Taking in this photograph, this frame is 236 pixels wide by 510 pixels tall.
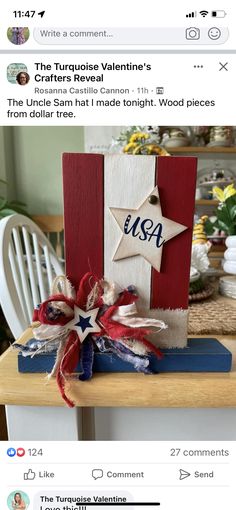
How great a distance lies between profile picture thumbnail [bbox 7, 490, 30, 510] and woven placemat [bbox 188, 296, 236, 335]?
10.8 inches
